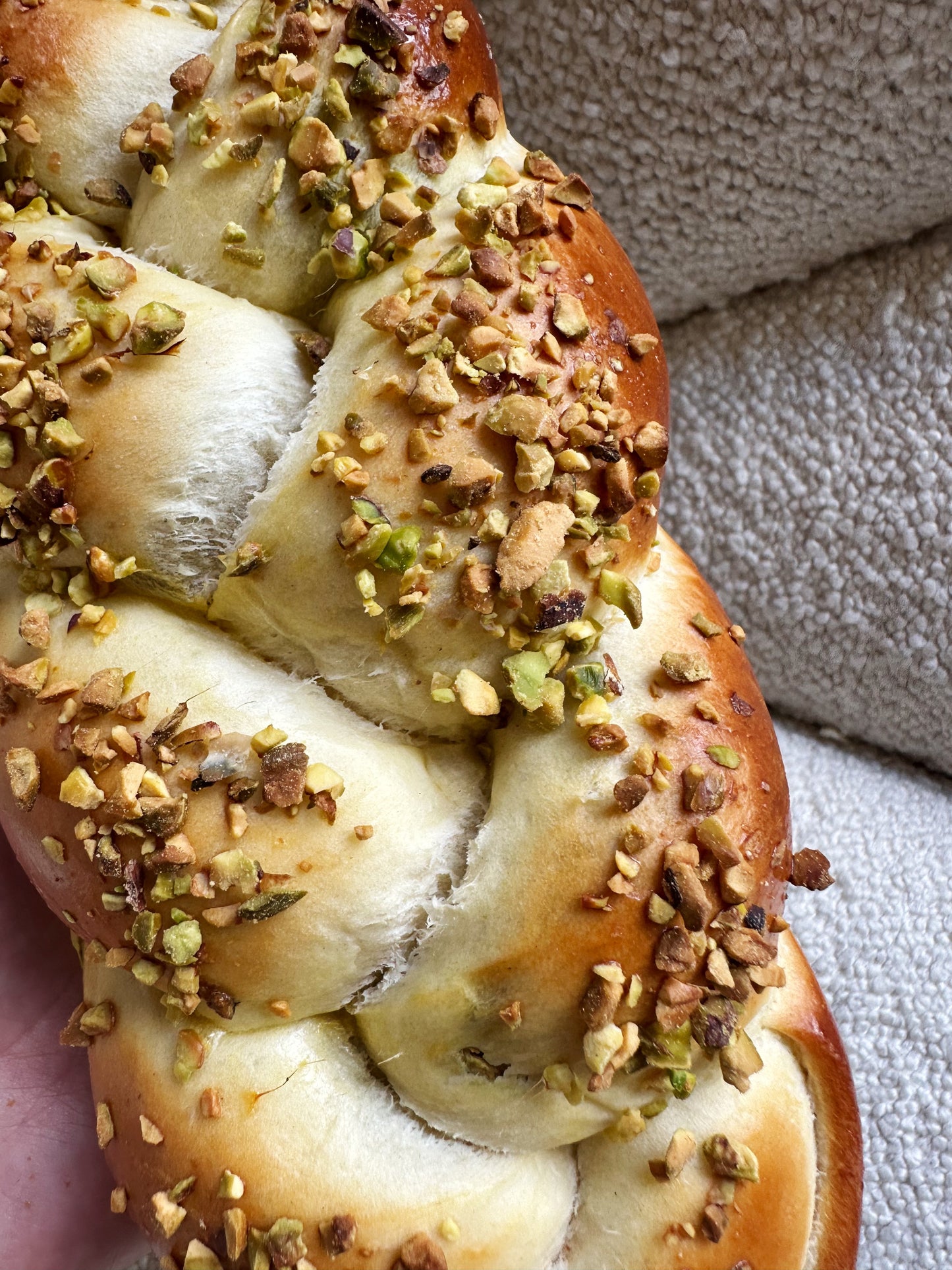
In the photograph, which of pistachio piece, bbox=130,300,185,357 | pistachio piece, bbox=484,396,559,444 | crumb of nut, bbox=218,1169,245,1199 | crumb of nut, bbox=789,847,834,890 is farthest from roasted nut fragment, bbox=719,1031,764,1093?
pistachio piece, bbox=130,300,185,357

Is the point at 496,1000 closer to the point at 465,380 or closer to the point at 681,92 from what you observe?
the point at 465,380

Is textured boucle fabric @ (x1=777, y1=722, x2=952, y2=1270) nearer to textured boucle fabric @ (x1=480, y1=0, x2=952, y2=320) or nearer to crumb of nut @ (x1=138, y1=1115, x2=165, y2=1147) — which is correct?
textured boucle fabric @ (x1=480, y1=0, x2=952, y2=320)

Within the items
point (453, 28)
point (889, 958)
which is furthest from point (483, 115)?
point (889, 958)

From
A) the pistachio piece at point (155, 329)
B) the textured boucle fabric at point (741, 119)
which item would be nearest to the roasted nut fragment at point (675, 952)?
the pistachio piece at point (155, 329)

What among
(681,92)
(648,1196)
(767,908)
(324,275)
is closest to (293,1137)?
(648,1196)

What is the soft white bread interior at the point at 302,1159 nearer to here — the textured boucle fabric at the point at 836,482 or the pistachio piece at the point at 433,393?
the pistachio piece at the point at 433,393

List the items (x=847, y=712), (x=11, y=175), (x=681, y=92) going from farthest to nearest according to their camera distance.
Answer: (x=847, y=712), (x=681, y=92), (x=11, y=175)
